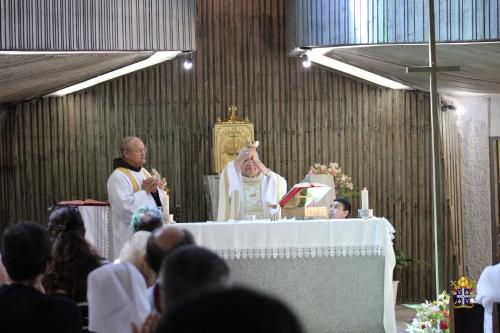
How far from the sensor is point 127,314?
4.06m

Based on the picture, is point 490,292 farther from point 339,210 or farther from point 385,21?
point 385,21

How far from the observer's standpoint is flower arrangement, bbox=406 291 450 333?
824 cm

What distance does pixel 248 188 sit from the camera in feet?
34.0

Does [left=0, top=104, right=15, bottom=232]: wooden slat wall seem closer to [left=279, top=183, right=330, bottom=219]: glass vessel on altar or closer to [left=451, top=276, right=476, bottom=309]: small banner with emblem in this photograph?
[left=279, top=183, right=330, bottom=219]: glass vessel on altar

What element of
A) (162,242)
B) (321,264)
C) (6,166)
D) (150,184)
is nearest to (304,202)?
(321,264)

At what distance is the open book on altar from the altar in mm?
522

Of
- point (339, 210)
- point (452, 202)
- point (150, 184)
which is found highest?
point (150, 184)

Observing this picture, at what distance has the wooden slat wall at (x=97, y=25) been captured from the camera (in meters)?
9.12

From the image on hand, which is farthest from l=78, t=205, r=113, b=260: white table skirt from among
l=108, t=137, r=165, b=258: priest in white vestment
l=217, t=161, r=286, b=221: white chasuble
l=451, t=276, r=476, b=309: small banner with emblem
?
l=451, t=276, r=476, b=309: small banner with emblem

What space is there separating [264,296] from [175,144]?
501 inches

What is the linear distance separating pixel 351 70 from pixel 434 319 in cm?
572

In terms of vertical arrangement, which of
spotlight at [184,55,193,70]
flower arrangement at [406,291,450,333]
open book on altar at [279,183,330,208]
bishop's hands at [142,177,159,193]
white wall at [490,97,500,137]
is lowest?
flower arrangement at [406,291,450,333]

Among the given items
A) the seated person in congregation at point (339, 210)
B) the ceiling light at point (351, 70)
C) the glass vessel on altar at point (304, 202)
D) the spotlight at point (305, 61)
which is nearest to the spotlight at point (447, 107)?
the ceiling light at point (351, 70)

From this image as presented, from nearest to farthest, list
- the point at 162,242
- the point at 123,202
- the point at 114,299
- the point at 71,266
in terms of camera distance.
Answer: the point at 114,299 → the point at 162,242 → the point at 71,266 → the point at 123,202
